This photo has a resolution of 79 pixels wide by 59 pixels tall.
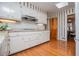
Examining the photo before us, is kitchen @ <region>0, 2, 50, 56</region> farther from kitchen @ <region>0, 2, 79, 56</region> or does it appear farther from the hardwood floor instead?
the hardwood floor

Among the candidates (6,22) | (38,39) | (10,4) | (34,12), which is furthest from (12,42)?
(34,12)

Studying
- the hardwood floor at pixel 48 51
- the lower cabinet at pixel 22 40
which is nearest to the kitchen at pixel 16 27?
the lower cabinet at pixel 22 40

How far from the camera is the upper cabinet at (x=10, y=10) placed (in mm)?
2738

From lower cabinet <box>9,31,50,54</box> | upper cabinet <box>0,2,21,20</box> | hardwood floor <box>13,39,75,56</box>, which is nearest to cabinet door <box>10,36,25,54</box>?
lower cabinet <box>9,31,50,54</box>

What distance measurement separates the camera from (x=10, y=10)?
2.99 meters

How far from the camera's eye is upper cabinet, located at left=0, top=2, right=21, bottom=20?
274 cm

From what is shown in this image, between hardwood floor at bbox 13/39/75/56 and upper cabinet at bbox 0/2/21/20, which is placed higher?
upper cabinet at bbox 0/2/21/20

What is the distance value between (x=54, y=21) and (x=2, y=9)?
5.59 m

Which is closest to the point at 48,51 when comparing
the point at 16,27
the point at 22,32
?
the point at 22,32

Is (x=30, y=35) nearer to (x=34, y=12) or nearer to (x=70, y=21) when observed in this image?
(x=34, y=12)

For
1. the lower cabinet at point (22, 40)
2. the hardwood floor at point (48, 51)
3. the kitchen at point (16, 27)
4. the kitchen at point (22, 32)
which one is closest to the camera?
the kitchen at point (22, 32)

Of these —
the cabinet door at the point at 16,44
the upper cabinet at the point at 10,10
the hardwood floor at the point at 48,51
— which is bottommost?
the hardwood floor at the point at 48,51

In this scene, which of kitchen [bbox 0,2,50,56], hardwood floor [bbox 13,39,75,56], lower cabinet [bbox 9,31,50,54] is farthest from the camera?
hardwood floor [bbox 13,39,75,56]

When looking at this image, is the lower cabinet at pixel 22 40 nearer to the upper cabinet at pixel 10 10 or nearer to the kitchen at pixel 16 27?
the kitchen at pixel 16 27
